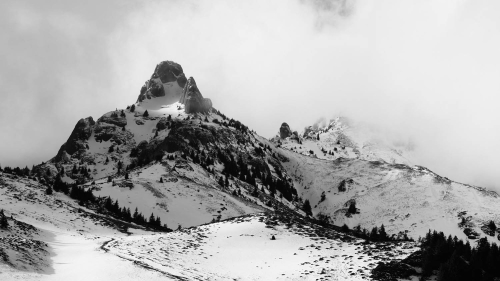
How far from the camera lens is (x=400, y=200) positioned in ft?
485

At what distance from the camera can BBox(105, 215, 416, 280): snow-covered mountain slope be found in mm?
32562

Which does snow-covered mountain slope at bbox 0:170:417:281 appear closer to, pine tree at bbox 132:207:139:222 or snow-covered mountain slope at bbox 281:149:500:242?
pine tree at bbox 132:207:139:222

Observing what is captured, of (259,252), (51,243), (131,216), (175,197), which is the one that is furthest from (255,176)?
(51,243)

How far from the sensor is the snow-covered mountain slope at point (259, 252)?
32562 mm

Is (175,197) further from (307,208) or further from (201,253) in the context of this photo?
(307,208)

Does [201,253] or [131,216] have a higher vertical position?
[131,216]

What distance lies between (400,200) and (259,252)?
392 ft

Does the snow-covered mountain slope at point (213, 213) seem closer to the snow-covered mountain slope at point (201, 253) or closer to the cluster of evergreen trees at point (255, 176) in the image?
the snow-covered mountain slope at point (201, 253)

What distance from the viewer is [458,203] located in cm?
13925

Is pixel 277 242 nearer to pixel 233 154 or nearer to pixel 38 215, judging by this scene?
pixel 38 215

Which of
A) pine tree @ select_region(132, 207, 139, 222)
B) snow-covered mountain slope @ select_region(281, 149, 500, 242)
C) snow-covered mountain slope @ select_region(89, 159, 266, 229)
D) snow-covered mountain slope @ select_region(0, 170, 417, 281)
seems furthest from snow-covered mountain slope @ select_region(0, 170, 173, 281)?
snow-covered mountain slope @ select_region(281, 149, 500, 242)

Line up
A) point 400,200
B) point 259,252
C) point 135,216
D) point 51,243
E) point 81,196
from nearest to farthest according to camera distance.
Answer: point 51,243 < point 259,252 < point 81,196 < point 135,216 < point 400,200

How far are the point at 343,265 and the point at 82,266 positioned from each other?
2044 cm

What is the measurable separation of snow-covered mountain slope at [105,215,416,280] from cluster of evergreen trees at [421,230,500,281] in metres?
3.23
